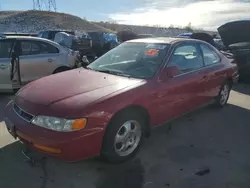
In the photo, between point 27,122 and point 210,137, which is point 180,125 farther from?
point 27,122

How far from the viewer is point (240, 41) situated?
9625 millimetres

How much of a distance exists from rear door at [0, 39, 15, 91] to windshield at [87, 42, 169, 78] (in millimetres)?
2608

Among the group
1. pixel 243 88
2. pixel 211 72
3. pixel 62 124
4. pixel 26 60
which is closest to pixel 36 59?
pixel 26 60

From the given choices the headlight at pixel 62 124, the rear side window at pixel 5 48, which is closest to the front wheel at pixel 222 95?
the headlight at pixel 62 124

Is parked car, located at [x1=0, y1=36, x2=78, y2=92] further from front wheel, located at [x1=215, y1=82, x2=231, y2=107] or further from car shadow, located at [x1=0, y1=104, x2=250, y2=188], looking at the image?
front wheel, located at [x1=215, y1=82, x2=231, y2=107]

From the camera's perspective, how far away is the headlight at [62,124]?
112 inches

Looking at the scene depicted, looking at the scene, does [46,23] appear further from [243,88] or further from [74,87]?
[74,87]

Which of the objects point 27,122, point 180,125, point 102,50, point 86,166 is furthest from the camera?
point 102,50

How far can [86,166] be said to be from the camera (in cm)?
339

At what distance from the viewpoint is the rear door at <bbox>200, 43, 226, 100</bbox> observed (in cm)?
481

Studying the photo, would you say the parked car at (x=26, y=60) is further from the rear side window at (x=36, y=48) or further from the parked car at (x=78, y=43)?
the parked car at (x=78, y=43)

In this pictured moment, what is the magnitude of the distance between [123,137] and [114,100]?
523mm

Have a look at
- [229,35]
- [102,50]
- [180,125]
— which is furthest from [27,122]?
[102,50]

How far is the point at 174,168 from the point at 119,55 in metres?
1.98
